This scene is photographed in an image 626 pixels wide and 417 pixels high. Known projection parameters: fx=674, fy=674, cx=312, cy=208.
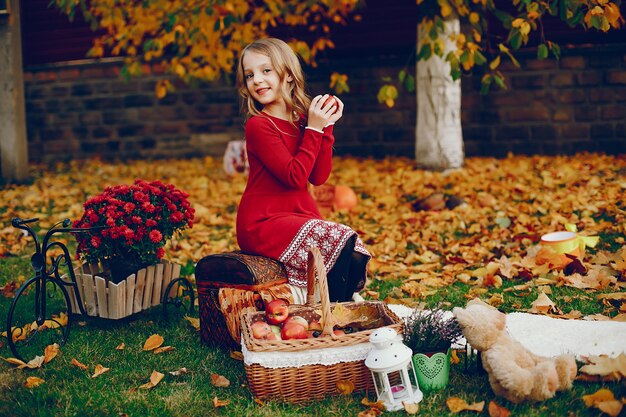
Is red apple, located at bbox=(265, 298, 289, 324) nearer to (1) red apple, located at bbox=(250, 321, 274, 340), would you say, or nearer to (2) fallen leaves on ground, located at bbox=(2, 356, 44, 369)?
(1) red apple, located at bbox=(250, 321, 274, 340)

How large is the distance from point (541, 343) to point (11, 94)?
721cm

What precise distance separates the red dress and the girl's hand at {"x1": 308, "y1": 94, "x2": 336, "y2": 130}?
0.04 meters

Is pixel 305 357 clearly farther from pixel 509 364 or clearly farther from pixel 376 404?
pixel 509 364

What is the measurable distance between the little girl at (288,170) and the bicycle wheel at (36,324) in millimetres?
1041

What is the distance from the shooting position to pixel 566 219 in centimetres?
536

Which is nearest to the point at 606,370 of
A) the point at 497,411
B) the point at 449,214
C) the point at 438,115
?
the point at 497,411

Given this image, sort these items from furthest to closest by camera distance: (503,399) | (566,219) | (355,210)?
(355,210), (566,219), (503,399)

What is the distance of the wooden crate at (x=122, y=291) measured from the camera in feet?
11.8

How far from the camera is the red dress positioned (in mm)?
3320

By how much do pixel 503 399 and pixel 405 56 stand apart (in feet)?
23.2

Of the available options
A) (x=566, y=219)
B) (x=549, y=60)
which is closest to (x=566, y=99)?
(x=549, y=60)

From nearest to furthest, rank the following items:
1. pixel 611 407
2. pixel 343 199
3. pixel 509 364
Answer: pixel 611 407, pixel 509 364, pixel 343 199

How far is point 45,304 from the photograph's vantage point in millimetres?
3484

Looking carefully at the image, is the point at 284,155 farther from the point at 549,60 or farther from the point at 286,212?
the point at 549,60
